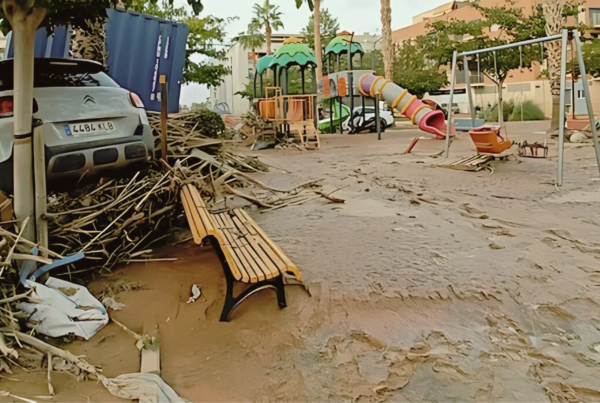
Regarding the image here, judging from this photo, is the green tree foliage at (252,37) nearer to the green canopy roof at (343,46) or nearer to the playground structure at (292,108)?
the green canopy roof at (343,46)

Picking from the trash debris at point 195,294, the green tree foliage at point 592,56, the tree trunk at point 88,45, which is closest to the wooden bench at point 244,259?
the trash debris at point 195,294

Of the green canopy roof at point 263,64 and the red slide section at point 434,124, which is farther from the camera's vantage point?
the green canopy roof at point 263,64

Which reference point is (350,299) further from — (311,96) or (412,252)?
(311,96)

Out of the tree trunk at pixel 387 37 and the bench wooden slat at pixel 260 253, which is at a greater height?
the tree trunk at pixel 387 37

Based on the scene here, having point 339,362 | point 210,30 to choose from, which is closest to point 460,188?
point 339,362

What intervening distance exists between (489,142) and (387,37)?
18.4 metres

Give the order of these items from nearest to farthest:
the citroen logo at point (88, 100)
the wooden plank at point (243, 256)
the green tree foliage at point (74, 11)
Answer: the wooden plank at point (243, 256) → the green tree foliage at point (74, 11) → the citroen logo at point (88, 100)

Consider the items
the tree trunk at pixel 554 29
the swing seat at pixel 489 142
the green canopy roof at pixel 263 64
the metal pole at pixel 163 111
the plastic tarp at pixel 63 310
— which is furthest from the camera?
the green canopy roof at pixel 263 64

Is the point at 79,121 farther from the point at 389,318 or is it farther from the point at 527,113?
the point at 527,113

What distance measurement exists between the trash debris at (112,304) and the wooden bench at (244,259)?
0.80 meters

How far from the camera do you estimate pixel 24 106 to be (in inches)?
155

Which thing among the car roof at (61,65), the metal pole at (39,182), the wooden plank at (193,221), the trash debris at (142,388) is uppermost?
the car roof at (61,65)

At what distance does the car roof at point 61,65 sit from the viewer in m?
5.03

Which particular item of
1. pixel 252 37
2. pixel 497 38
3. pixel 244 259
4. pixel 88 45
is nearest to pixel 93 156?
pixel 244 259
